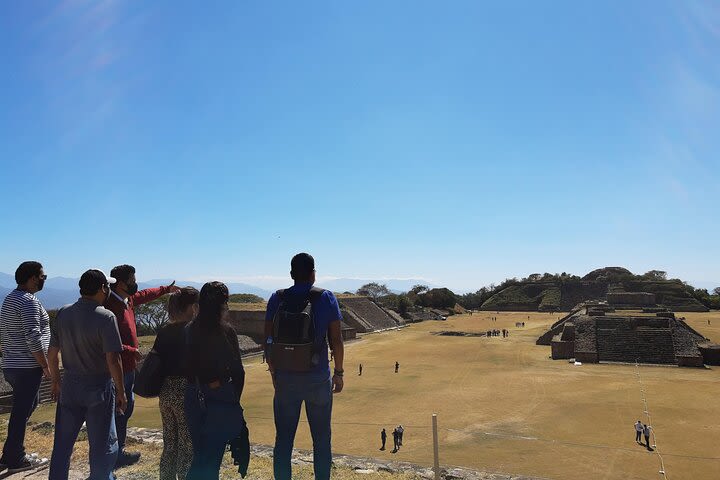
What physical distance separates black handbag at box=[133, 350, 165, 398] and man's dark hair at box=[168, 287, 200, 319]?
39 centimetres

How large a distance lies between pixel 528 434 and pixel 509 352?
1908 cm

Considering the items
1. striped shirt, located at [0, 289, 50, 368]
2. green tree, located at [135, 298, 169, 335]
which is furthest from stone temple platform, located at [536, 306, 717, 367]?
green tree, located at [135, 298, 169, 335]

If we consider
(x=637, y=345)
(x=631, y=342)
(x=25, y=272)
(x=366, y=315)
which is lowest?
(x=637, y=345)

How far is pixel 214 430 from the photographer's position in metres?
3.41

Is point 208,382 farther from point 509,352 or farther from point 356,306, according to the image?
point 356,306

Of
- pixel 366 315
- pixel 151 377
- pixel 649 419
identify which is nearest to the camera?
pixel 151 377

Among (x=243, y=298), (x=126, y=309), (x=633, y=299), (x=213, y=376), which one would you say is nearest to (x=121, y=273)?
(x=126, y=309)

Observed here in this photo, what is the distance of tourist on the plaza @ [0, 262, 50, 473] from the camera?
4.43m

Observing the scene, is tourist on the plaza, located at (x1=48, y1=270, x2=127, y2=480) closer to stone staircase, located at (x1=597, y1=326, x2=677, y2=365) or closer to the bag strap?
the bag strap

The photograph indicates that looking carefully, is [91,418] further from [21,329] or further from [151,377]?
[21,329]

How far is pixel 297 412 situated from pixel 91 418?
1627mm

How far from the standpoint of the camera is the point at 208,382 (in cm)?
336

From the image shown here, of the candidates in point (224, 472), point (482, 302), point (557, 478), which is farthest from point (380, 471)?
point (482, 302)

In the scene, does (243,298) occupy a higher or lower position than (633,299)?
lower
